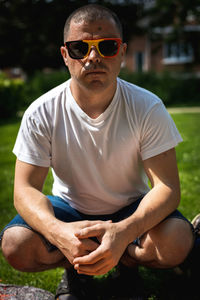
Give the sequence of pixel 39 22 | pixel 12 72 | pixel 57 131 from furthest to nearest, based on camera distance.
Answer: pixel 12 72
pixel 39 22
pixel 57 131

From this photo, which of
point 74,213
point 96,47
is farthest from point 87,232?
point 96,47

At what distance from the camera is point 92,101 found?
242 cm

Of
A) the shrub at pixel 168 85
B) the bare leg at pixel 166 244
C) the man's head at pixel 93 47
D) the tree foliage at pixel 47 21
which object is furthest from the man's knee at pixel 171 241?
the shrub at pixel 168 85

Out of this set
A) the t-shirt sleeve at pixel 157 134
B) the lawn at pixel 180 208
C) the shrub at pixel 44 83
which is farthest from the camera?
the shrub at pixel 44 83

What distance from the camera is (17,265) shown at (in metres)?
2.25

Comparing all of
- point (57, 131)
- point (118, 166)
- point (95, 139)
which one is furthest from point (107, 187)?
point (57, 131)

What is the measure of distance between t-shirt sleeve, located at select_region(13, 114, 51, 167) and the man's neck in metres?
0.29

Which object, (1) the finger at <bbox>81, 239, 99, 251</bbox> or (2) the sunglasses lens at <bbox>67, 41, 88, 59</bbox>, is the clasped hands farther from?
(2) the sunglasses lens at <bbox>67, 41, 88, 59</bbox>

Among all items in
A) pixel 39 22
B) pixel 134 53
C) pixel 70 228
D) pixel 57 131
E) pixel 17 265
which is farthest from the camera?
pixel 134 53

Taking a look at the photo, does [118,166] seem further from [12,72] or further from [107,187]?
[12,72]

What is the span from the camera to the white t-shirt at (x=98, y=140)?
232 cm

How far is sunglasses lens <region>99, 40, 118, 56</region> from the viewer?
229 centimetres

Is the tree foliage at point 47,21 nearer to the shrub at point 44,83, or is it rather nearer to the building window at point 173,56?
the shrub at point 44,83

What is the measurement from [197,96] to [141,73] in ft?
11.4
